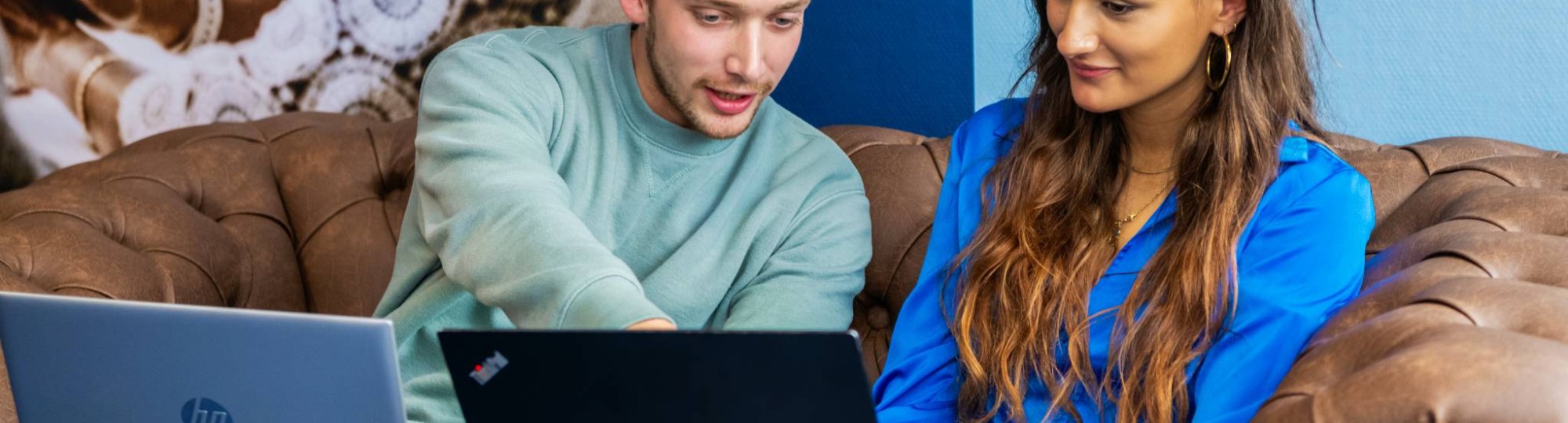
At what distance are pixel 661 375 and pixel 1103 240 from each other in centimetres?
80

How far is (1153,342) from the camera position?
4.96 ft

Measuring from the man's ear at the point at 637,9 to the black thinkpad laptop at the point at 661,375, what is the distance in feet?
2.93

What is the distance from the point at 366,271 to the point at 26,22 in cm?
73

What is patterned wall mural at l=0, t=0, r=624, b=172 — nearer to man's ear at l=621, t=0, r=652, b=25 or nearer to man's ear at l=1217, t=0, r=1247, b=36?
man's ear at l=621, t=0, r=652, b=25

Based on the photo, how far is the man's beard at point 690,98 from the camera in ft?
5.94

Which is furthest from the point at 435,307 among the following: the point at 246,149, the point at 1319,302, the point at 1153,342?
the point at 1319,302

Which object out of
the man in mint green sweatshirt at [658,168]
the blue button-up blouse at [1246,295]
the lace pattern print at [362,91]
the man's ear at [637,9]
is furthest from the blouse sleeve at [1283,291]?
the lace pattern print at [362,91]

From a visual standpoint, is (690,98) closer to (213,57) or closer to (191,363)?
(191,363)

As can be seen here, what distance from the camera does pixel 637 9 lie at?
1.88 metres

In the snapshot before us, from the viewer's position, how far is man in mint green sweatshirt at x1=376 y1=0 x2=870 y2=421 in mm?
1736

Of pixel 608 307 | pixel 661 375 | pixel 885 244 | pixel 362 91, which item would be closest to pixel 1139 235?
pixel 885 244

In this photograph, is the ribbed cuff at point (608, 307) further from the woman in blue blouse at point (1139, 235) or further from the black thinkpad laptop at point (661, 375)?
the woman in blue blouse at point (1139, 235)

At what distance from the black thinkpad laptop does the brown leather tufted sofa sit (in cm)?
46

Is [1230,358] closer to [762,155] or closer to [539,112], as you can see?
[762,155]
